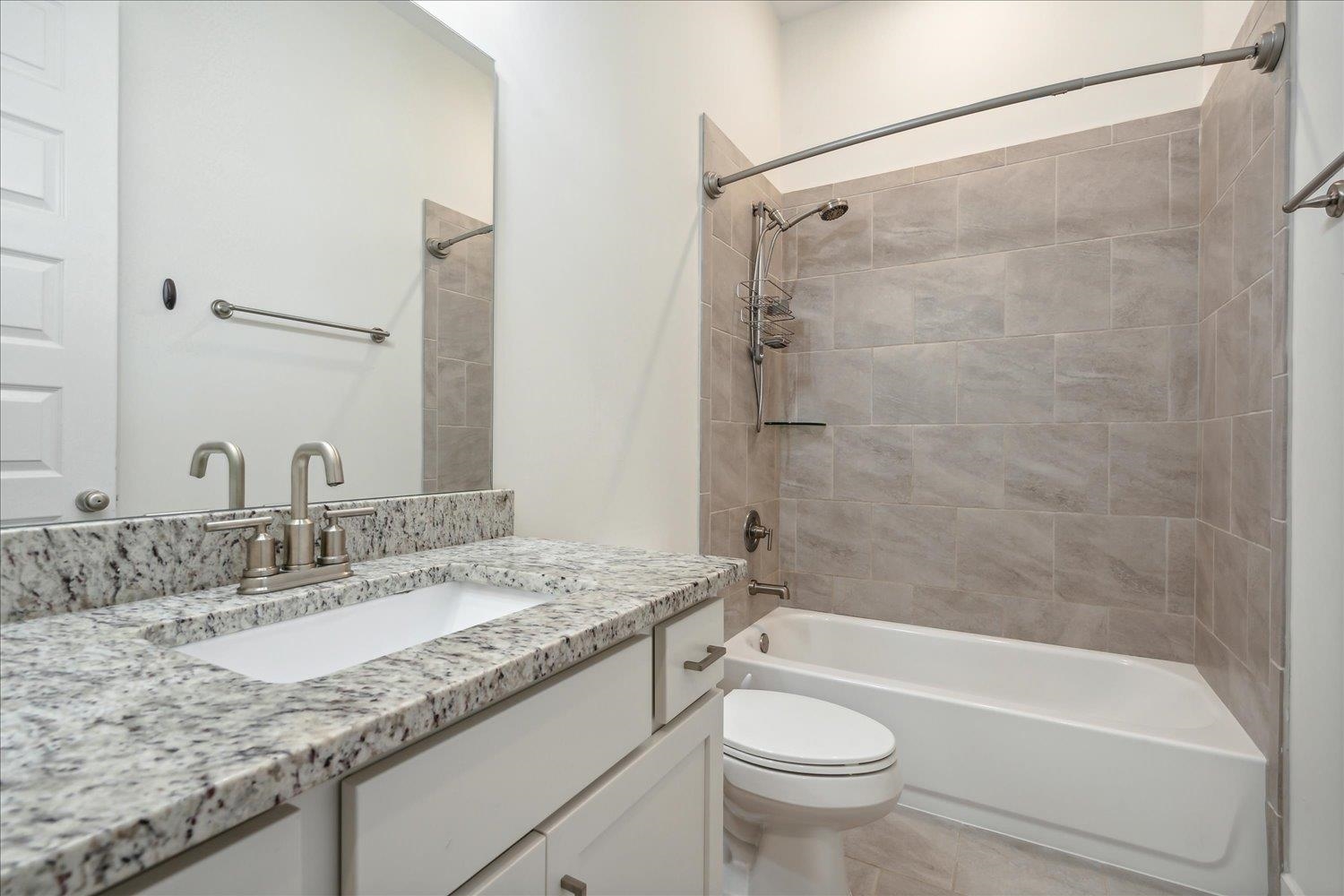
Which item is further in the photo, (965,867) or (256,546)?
(965,867)

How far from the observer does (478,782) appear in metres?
0.55

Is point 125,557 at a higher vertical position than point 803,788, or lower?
higher

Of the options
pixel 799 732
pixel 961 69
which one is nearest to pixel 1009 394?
pixel 961 69

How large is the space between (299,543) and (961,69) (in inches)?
112

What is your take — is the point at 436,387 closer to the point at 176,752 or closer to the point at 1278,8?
the point at 176,752

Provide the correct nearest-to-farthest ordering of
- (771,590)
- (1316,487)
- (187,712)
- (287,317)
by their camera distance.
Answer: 1. (187,712)
2. (287,317)
3. (1316,487)
4. (771,590)

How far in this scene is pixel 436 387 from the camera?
115cm

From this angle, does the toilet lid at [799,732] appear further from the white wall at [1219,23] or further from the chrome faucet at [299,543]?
the white wall at [1219,23]

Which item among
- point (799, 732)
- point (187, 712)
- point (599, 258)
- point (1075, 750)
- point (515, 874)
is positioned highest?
point (599, 258)

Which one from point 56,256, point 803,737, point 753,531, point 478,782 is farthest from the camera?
point 753,531

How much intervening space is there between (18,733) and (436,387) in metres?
0.81

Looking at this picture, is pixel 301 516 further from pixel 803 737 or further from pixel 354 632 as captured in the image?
pixel 803 737

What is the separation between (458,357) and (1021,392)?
2048mm

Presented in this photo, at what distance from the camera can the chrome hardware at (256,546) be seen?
794 millimetres
